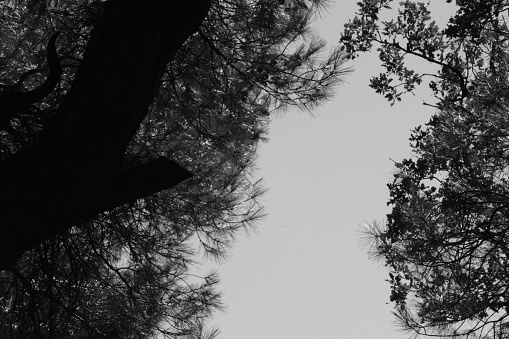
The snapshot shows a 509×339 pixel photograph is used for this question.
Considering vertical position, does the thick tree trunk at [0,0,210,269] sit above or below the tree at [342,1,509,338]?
below

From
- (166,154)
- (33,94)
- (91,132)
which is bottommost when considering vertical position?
(91,132)

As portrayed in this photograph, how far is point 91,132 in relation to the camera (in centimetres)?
248

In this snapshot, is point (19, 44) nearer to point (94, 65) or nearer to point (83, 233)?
point (83, 233)

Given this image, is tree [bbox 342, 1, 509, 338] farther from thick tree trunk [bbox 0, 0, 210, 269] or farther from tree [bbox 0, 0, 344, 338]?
thick tree trunk [bbox 0, 0, 210, 269]

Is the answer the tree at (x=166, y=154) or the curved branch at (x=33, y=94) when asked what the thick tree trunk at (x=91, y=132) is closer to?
the curved branch at (x=33, y=94)

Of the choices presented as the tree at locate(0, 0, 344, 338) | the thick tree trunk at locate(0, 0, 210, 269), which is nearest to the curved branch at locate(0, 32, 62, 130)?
the thick tree trunk at locate(0, 0, 210, 269)

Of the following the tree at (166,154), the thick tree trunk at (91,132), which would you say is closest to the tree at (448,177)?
the tree at (166,154)

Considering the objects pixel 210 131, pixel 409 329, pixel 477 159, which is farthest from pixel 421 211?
pixel 210 131

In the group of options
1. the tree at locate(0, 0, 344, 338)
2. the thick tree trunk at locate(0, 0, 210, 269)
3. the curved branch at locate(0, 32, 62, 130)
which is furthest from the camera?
the tree at locate(0, 0, 344, 338)

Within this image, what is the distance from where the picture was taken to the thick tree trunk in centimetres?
248

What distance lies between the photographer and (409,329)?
17.8ft


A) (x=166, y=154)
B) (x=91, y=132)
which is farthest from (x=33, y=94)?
(x=166, y=154)

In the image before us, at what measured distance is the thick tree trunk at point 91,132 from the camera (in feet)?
8.14

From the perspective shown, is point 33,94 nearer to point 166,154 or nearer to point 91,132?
point 91,132
